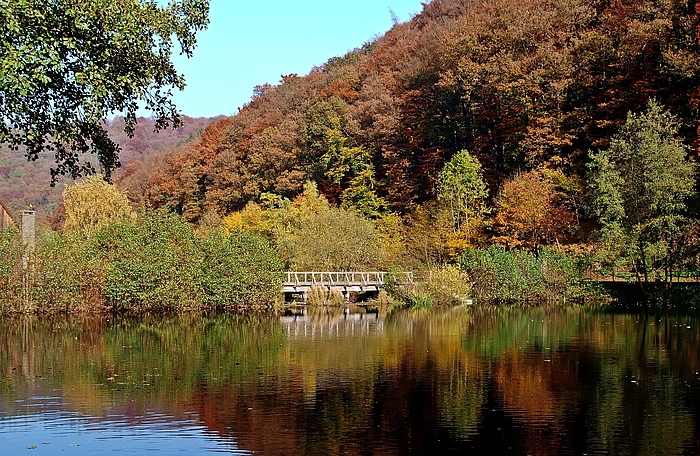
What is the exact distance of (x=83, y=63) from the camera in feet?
33.9

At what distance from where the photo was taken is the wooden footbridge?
133ft

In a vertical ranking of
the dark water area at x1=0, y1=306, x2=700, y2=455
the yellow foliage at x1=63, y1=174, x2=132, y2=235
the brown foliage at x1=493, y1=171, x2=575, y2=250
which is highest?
the yellow foliage at x1=63, y1=174, x2=132, y2=235

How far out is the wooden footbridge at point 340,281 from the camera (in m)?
40.5

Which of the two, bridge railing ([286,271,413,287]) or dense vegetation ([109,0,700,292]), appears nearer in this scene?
dense vegetation ([109,0,700,292])

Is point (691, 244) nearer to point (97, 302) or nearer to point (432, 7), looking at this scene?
point (97, 302)

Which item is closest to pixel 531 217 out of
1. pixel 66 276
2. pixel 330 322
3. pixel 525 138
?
pixel 525 138

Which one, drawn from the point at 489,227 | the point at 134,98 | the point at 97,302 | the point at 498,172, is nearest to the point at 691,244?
the point at 489,227

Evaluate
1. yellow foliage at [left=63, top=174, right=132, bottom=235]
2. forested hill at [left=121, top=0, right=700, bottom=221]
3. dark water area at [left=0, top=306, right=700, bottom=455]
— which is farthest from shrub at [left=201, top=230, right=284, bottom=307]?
forested hill at [left=121, top=0, right=700, bottom=221]

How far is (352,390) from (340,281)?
26.3m

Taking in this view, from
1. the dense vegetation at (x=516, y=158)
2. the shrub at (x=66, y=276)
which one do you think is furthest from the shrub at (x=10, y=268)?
the dense vegetation at (x=516, y=158)

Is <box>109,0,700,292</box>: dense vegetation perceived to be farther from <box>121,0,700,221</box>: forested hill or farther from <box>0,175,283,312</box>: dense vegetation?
<box>0,175,283,312</box>: dense vegetation

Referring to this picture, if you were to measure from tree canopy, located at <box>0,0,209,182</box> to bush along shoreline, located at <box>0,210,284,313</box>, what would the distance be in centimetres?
2263

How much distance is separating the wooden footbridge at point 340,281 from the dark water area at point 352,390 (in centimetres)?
1256

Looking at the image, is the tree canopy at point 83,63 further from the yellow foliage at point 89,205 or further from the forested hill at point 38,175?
the forested hill at point 38,175
